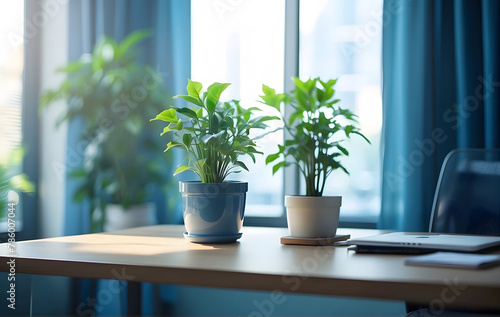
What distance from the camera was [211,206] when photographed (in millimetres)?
1370

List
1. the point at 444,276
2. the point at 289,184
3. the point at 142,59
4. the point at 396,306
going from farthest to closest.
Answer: the point at 142,59 < the point at 289,184 < the point at 396,306 < the point at 444,276

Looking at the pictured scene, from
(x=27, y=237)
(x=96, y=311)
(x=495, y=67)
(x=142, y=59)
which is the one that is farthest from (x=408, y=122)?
(x=27, y=237)

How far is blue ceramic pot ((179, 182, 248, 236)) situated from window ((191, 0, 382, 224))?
3.94ft

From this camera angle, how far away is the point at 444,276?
90 cm

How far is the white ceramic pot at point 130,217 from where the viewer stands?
265cm

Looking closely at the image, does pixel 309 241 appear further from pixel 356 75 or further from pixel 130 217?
pixel 130 217

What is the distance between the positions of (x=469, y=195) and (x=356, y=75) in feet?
2.88

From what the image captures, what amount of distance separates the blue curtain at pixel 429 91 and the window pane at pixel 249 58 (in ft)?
1.88

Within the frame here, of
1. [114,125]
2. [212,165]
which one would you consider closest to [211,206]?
[212,165]

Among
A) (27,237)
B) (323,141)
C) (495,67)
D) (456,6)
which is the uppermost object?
(456,6)

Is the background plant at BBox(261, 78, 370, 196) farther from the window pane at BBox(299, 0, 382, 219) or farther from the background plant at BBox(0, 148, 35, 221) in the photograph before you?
the background plant at BBox(0, 148, 35, 221)

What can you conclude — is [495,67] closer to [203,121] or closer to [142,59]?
[203,121]

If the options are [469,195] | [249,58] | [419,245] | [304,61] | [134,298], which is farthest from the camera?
[249,58]

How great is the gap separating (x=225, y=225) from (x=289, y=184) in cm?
128
